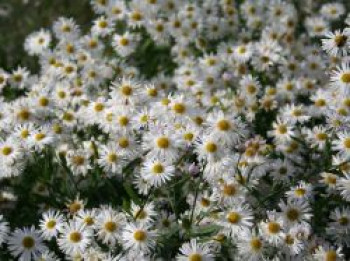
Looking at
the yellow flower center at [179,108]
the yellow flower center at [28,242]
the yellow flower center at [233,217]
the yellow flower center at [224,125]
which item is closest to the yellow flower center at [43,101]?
the yellow flower center at [179,108]

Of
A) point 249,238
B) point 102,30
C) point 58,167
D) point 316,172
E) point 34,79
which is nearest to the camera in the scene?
point 249,238

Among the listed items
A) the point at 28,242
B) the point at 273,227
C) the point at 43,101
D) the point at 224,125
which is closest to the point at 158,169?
the point at 224,125

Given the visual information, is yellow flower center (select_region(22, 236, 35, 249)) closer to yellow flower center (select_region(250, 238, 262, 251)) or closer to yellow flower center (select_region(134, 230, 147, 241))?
yellow flower center (select_region(134, 230, 147, 241))

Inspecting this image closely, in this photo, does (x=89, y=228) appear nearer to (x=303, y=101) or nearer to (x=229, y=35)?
(x=303, y=101)

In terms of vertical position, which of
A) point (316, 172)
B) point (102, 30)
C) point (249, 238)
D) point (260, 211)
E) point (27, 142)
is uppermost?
point (102, 30)

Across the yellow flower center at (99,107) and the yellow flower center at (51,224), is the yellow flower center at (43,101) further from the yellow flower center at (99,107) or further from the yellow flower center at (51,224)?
the yellow flower center at (51,224)

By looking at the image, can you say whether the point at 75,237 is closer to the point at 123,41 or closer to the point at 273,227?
the point at 273,227

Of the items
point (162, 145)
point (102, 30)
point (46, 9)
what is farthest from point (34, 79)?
point (46, 9)

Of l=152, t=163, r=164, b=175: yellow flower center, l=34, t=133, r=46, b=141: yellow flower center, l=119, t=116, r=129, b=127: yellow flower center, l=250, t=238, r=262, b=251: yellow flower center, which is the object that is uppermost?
l=119, t=116, r=129, b=127: yellow flower center

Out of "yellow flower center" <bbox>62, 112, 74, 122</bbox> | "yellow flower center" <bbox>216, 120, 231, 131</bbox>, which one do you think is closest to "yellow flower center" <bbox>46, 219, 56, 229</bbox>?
"yellow flower center" <bbox>62, 112, 74, 122</bbox>
